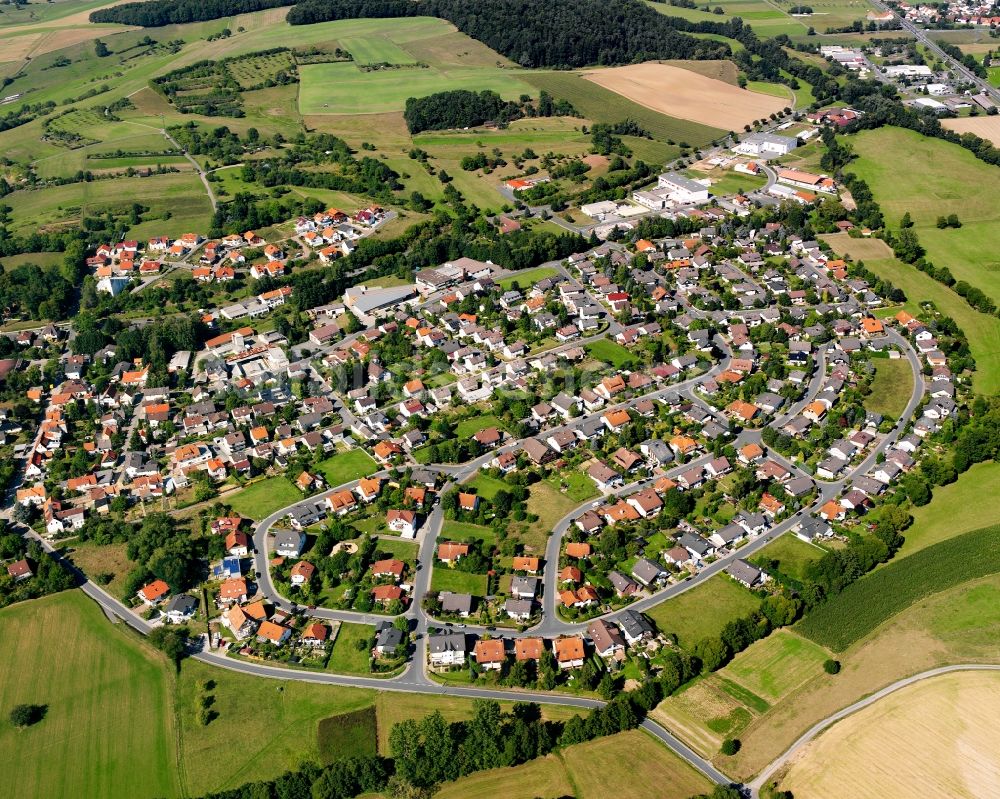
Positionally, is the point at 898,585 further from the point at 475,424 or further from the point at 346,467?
the point at 346,467

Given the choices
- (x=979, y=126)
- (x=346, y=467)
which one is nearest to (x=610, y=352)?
(x=346, y=467)

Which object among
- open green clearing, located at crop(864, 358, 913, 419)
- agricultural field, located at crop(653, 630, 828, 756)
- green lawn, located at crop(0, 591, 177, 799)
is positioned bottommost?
green lawn, located at crop(0, 591, 177, 799)

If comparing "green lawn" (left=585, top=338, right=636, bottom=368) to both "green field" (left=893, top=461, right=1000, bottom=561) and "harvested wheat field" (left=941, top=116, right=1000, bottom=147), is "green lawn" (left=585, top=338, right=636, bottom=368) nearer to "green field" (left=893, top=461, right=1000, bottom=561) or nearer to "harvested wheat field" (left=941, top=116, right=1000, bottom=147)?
"green field" (left=893, top=461, right=1000, bottom=561)

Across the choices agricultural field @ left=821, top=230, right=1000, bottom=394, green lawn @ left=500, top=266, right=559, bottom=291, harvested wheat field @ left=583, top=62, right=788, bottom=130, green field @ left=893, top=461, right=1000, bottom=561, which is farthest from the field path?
harvested wheat field @ left=583, top=62, right=788, bottom=130

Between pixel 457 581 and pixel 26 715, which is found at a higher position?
pixel 457 581

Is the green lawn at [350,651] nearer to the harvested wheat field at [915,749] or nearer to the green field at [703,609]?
the green field at [703,609]

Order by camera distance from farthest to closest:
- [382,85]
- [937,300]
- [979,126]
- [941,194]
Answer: [382,85], [979,126], [941,194], [937,300]

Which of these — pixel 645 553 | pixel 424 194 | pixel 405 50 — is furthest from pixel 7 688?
pixel 405 50
